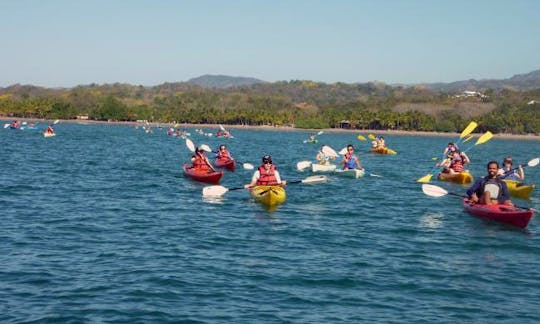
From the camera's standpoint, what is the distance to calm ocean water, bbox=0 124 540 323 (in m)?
11.7

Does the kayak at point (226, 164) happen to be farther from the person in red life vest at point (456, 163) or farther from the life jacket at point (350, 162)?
the person in red life vest at point (456, 163)

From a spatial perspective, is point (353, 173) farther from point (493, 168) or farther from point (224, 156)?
point (493, 168)

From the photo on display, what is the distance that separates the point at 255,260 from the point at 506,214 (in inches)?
332

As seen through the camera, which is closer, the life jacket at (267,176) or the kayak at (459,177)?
the life jacket at (267,176)

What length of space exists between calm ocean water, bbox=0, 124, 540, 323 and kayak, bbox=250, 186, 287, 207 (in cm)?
38

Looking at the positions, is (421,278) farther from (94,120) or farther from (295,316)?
(94,120)

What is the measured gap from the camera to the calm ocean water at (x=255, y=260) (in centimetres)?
1169

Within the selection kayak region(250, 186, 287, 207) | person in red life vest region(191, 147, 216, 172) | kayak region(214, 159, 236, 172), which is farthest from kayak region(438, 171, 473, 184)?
kayak region(250, 186, 287, 207)

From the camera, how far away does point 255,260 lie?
15203 millimetres

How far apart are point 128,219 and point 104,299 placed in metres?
8.54

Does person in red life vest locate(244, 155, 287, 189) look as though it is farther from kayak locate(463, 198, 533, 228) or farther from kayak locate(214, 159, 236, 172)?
kayak locate(214, 159, 236, 172)

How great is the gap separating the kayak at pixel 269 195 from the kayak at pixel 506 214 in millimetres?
6604

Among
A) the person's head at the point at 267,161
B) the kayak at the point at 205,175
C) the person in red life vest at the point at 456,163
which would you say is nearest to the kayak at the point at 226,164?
the kayak at the point at 205,175

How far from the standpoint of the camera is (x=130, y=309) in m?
11.5
